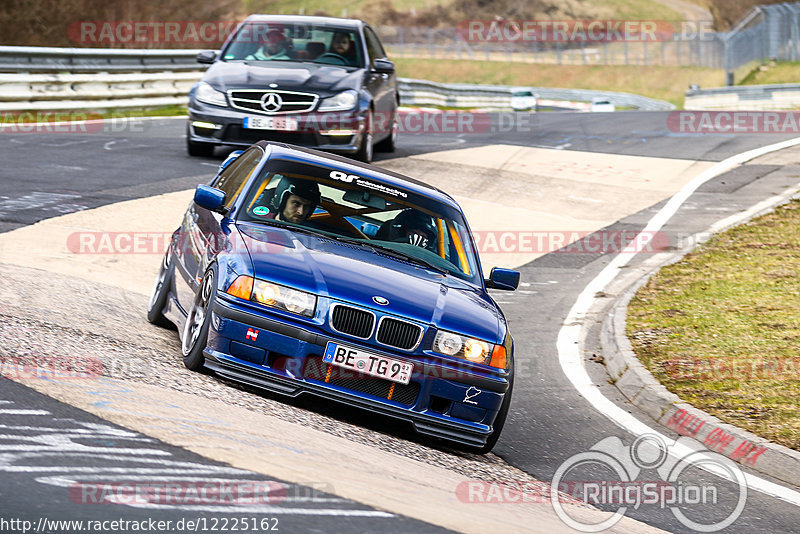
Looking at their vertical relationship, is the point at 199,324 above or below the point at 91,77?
above

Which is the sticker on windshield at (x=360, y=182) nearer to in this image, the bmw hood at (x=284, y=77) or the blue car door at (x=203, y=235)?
the blue car door at (x=203, y=235)

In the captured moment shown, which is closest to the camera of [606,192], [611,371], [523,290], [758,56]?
[611,371]

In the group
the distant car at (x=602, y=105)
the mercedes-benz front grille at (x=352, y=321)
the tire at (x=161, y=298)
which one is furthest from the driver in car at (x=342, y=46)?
the distant car at (x=602, y=105)

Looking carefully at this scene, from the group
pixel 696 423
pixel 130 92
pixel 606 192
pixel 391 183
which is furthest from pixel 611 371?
pixel 130 92

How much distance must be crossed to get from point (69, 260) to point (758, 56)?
36876 millimetres

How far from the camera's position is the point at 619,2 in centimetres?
11356

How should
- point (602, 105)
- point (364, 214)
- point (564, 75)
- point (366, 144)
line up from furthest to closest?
point (564, 75), point (602, 105), point (366, 144), point (364, 214)

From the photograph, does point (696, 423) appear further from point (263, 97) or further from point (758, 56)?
point (758, 56)

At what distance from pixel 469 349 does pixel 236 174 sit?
8.52 feet

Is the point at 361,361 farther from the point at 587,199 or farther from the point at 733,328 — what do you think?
the point at 587,199

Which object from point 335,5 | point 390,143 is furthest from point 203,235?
point 335,5

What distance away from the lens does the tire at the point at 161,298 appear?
26.3 ft

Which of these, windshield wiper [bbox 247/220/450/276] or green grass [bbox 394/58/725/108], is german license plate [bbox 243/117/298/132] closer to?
windshield wiper [bbox 247/220/450/276]

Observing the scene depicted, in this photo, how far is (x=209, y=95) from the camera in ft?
49.3
